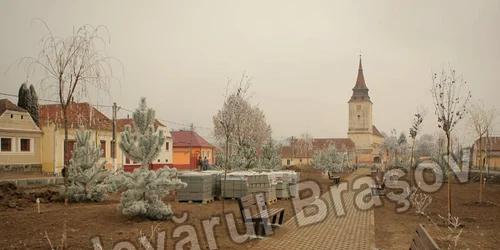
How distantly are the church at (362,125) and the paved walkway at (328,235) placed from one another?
9606 centimetres

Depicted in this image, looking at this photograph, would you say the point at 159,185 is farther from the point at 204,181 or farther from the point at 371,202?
the point at 371,202

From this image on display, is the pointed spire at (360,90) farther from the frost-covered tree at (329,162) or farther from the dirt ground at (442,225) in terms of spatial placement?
the dirt ground at (442,225)

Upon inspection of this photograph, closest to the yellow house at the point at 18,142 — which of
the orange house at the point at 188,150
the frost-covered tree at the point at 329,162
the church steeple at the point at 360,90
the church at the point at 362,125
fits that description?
the orange house at the point at 188,150

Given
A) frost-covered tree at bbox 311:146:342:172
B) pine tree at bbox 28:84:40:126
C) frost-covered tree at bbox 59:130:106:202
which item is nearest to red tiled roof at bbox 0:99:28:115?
pine tree at bbox 28:84:40:126

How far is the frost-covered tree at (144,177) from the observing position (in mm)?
10102

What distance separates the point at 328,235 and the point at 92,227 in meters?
5.41

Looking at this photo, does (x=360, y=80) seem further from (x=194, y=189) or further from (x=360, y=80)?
(x=194, y=189)

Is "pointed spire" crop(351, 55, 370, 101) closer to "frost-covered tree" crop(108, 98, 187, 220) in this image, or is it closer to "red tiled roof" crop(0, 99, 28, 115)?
"red tiled roof" crop(0, 99, 28, 115)

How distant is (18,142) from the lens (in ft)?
97.4

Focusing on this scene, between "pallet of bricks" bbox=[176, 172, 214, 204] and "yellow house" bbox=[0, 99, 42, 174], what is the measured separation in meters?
19.3

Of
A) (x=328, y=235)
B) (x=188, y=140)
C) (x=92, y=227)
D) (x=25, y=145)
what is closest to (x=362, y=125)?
(x=188, y=140)

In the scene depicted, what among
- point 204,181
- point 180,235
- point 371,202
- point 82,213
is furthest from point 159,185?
point 371,202

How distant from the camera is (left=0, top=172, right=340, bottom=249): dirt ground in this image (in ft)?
24.9

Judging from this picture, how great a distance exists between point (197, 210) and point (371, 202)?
752 centimetres
